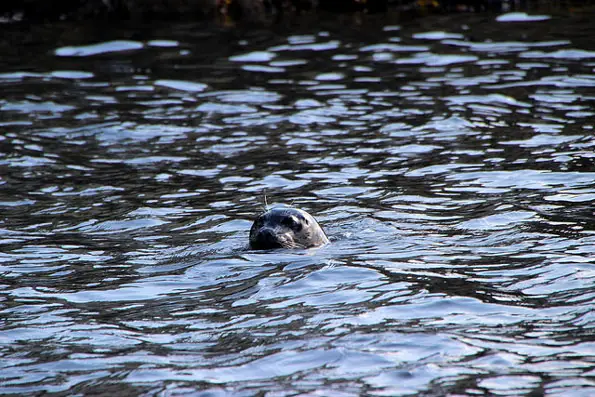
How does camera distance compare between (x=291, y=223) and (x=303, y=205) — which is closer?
(x=291, y=223)

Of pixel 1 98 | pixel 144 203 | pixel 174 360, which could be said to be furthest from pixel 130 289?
pixel 1 98

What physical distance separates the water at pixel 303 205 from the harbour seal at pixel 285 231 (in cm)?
12

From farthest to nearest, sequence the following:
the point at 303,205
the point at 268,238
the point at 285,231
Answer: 1. the point at 303,205
2. the point at 285,231
3. the point at 268,238

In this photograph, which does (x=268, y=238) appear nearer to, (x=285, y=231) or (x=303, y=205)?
(x=285, y=231)

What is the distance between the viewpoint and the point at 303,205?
10.6m

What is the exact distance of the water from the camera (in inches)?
233

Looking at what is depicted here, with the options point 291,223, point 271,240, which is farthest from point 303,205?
point 271,240

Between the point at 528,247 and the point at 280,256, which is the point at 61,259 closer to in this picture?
the point at 280,256

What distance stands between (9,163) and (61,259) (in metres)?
4.18

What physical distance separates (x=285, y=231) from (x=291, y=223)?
9 cm

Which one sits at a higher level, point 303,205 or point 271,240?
point 271,240

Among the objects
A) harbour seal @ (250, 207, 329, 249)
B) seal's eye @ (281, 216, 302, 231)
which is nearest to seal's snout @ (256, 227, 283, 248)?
harbour seal @ (250, 207, 329, 249)

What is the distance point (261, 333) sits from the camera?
21.0 feet

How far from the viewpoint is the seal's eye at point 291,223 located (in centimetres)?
901
